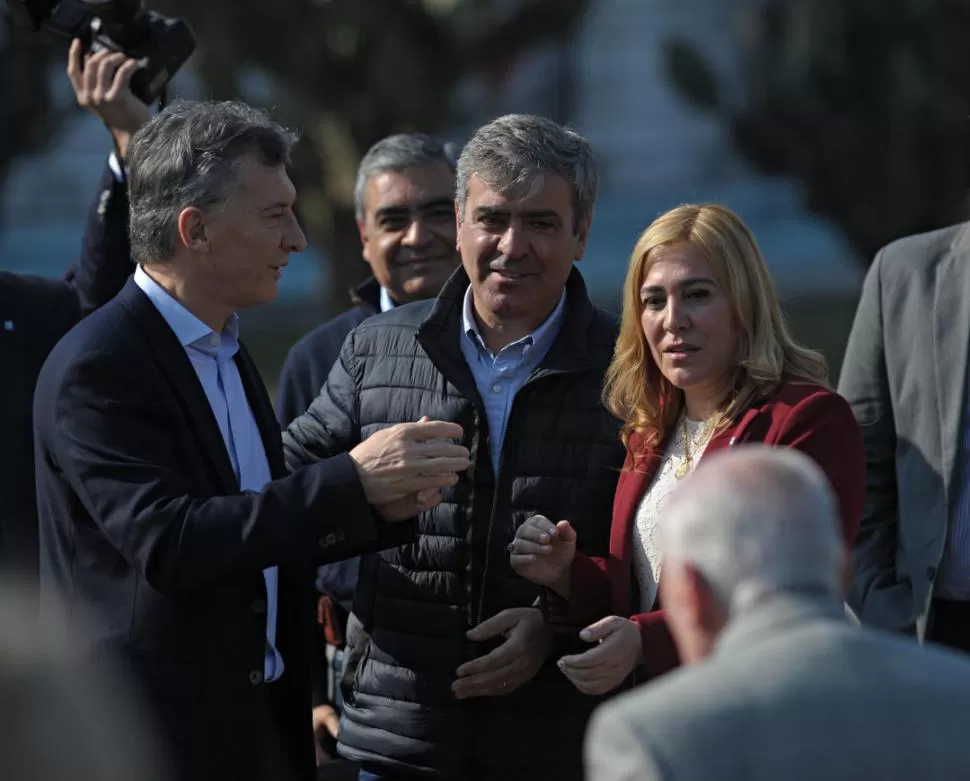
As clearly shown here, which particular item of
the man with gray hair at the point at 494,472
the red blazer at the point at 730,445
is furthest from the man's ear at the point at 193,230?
the red blazer at the point at 730,445

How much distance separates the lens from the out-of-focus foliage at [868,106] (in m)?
18.5

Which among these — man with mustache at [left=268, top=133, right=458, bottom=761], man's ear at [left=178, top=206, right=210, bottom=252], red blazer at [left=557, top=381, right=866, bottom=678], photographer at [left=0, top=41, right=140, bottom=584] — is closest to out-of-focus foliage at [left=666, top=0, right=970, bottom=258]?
man with mustache at [left=268, top=133, right=458, bottom=761]

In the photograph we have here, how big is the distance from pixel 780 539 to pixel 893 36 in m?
18.3

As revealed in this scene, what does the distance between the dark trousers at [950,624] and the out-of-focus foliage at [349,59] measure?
1143 cm

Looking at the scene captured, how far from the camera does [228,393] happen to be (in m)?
3.34

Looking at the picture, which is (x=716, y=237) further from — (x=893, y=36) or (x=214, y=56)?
(x=893, y=36)

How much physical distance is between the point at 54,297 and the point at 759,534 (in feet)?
9.69

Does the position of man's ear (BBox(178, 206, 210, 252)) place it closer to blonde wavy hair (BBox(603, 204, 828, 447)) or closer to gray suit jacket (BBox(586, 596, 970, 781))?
blonde wavy hair (BBox(603, 204, 828, 447))

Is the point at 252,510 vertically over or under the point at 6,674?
under

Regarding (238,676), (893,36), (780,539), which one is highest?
(893,36)

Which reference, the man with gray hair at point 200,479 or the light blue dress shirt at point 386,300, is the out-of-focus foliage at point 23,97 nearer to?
the light blue dress shirt at point 386,300

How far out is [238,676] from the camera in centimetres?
315

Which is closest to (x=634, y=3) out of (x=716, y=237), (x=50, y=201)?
(x=50, y=201)

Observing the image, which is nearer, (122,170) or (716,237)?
(716,237)
